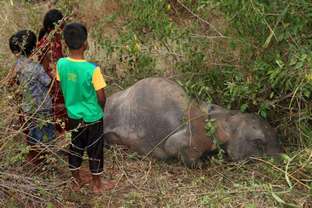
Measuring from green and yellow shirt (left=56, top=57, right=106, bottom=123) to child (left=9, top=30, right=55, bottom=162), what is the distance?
0.19m

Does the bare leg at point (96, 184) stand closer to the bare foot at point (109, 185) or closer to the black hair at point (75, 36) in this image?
the bare foot at point (109, 185)

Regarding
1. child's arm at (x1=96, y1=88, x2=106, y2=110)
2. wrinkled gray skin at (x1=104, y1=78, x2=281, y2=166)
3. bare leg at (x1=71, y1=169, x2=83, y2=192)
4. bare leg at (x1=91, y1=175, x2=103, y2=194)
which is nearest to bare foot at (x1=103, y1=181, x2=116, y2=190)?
bare leg at (x1=91, y1=175, x2=103, y2=194)

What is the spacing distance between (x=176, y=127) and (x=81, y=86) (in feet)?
2.69

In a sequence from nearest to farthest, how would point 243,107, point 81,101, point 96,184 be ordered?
point 81,101, point 96,184, point 243,107

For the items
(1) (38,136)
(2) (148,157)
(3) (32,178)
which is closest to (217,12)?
(2) (148,157)

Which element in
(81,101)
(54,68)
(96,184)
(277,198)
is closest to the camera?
(277,198)

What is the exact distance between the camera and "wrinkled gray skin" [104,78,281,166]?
384cm

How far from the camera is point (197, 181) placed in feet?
12.0

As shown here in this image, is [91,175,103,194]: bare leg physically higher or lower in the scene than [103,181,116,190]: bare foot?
higher

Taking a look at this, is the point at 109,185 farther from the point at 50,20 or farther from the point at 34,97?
the point at 50,20

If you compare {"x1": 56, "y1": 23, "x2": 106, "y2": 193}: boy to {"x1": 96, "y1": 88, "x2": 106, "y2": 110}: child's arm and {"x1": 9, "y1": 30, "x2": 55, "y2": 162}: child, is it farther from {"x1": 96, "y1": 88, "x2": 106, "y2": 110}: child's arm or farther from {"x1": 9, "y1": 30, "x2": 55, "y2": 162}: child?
{"x1": 9, "y1": 30, "x2": 55, "y2": 162}: child

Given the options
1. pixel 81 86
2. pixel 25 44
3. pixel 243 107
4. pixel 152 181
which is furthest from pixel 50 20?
pixel 243 107

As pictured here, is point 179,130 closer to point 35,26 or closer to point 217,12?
point 217,12

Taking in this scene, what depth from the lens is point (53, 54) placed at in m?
4.26
